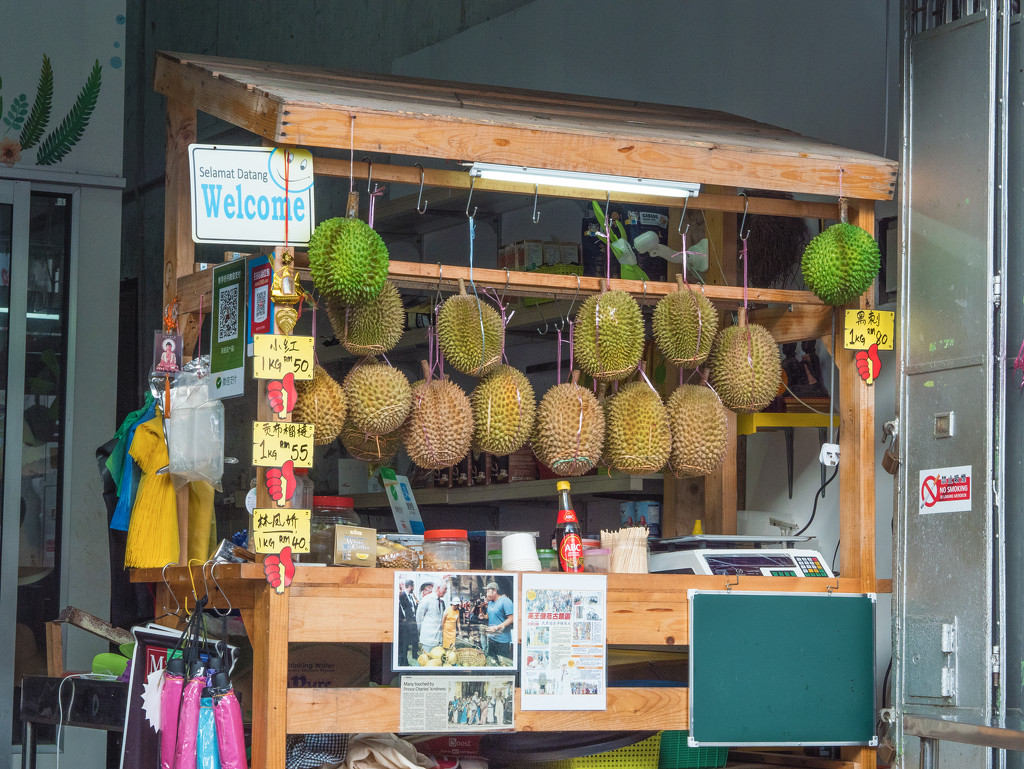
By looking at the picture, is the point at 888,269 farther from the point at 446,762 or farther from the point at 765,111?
the point at 446,762

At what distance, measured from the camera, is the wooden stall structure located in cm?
301

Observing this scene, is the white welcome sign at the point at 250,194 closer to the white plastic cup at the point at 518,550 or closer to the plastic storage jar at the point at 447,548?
the plastic storage jar at the point at 447,548

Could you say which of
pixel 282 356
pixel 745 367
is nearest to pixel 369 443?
pixel 282 356

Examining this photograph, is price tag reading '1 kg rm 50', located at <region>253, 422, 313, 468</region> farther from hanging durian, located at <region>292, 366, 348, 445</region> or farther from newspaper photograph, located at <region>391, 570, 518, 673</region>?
newspaper photograph, located at <region>391, 570, 518, 673</region>

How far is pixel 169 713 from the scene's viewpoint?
3012 millimetres

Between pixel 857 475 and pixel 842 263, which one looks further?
pixel 857 475

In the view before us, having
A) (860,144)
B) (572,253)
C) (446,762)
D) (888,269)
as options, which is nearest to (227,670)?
(446,762)

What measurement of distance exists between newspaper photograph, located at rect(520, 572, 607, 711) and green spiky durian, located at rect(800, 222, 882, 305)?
107 centimetres

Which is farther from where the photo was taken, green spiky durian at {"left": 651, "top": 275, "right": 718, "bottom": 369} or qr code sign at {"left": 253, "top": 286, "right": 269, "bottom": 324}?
green spiky durian at {"left": 651, "top": 275, "right": 718, "bottom": 369}

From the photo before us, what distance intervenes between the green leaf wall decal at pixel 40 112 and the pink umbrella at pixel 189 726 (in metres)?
3.30

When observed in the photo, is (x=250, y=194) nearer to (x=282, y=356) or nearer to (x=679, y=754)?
(x=282, y=356)

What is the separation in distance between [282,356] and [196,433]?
1.87 ft

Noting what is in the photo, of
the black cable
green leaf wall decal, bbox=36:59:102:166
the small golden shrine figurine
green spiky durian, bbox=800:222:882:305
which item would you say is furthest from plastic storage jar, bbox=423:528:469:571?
green leaf wall decal, bbox=36:59:102:166

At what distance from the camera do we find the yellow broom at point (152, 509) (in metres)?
3.58
